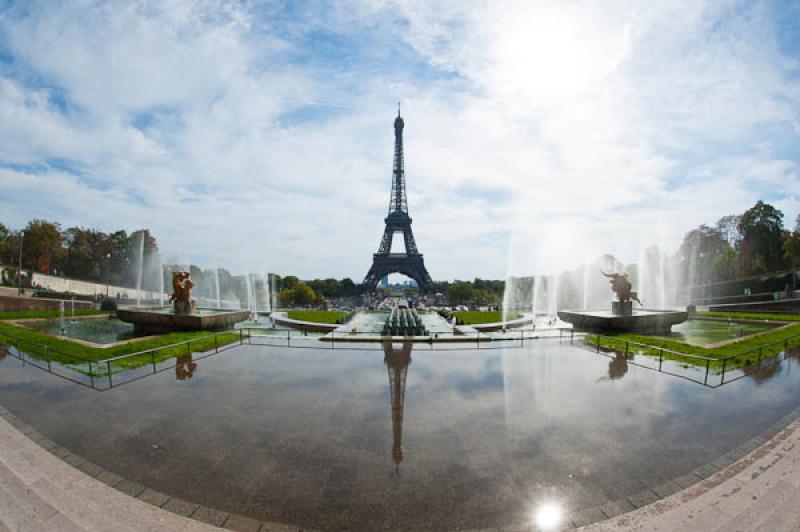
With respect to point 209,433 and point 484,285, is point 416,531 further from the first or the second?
point 484,285

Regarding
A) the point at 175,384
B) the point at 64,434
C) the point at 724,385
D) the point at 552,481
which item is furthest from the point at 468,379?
the point at 64,434

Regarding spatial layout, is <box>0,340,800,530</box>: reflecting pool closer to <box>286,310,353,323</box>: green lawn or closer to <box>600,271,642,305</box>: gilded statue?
<box>600,271,642,305</box>: gilded statue

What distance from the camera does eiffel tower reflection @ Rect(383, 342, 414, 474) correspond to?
651cm

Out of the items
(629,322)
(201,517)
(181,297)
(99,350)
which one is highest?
(181,297)

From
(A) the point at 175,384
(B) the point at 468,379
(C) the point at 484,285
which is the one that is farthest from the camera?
(C) the point at 484,285

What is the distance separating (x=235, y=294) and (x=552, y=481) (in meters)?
62.4

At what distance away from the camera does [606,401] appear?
29.2 ft

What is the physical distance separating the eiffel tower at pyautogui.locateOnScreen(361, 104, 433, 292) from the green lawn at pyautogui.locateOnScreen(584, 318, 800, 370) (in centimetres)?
6177

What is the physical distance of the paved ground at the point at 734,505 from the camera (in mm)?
4523

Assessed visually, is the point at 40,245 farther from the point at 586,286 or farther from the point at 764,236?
the point at 764,236

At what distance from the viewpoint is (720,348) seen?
48.7ft

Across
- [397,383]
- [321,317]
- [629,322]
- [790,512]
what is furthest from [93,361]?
[629,322]

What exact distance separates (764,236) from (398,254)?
202ft

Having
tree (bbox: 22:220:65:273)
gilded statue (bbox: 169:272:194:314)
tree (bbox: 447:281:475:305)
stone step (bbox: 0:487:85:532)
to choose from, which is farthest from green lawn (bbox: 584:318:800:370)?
tree (bbox: 22:220:65:273)
